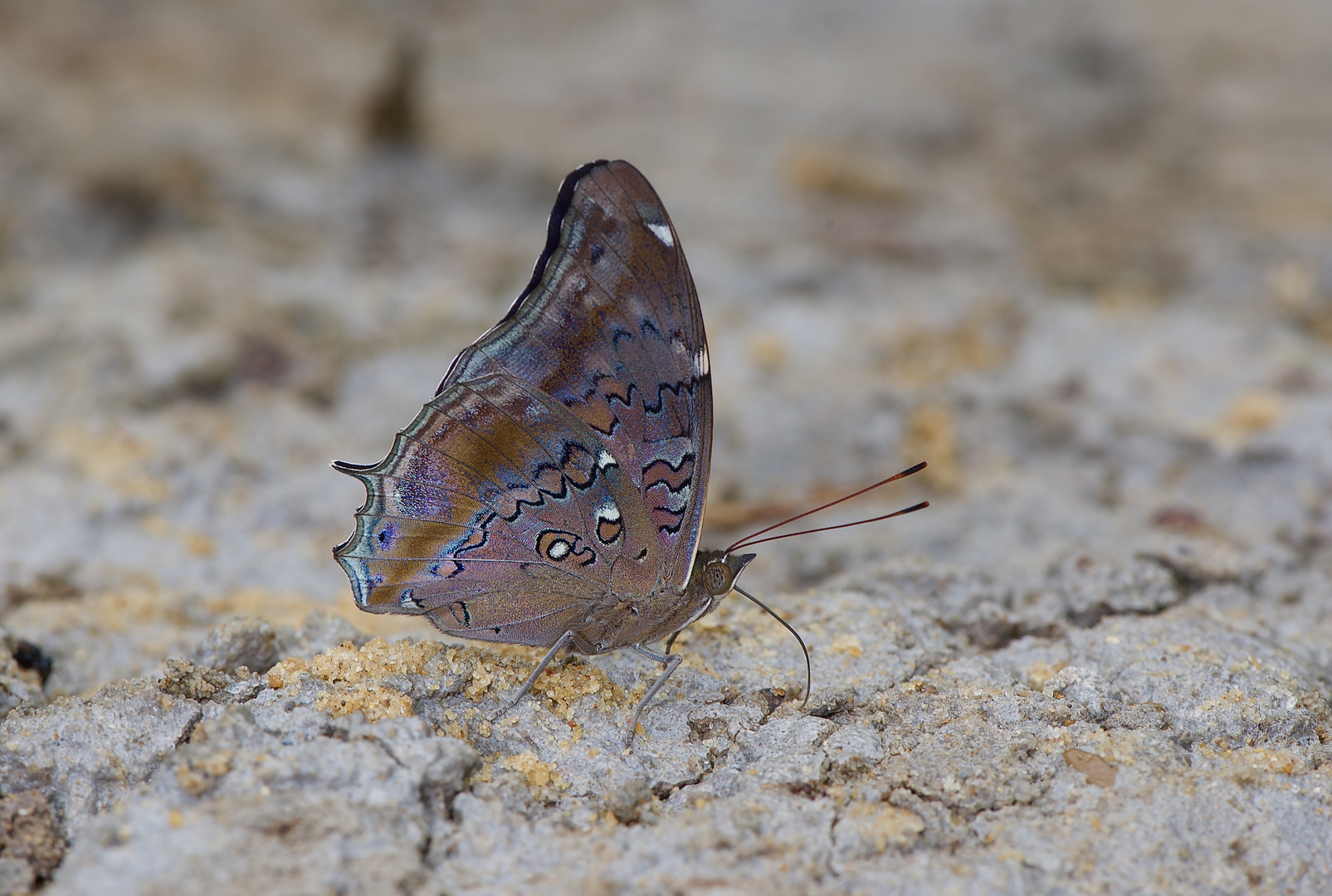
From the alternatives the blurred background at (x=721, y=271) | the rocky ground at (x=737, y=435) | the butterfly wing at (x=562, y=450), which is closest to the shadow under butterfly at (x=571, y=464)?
the butterfly wing at (x=562, y=450)

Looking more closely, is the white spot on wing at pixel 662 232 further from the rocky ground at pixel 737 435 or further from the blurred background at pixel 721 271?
the blurred background at pixel 721 271

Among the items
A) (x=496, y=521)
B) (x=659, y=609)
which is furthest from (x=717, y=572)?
(x=496, y=521)

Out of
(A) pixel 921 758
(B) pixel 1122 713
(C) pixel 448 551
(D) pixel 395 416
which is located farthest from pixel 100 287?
(B) pixel 1122 713

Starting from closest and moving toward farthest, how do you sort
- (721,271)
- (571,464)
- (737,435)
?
(571,464), (737,435), (721,271)

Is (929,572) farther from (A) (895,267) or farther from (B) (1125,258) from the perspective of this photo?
(B) (1125,258)

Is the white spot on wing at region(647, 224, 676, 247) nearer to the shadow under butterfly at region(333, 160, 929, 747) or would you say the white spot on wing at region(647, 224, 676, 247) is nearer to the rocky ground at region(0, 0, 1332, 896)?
the shadow under butterfly at region(333, 160, 929, 747)

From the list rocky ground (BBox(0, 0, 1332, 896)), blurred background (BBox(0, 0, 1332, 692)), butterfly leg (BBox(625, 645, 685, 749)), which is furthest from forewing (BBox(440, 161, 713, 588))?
blurred background (BBox(0, 0, 1332, 692))

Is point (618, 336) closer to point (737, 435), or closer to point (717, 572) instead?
point (717, 572)
